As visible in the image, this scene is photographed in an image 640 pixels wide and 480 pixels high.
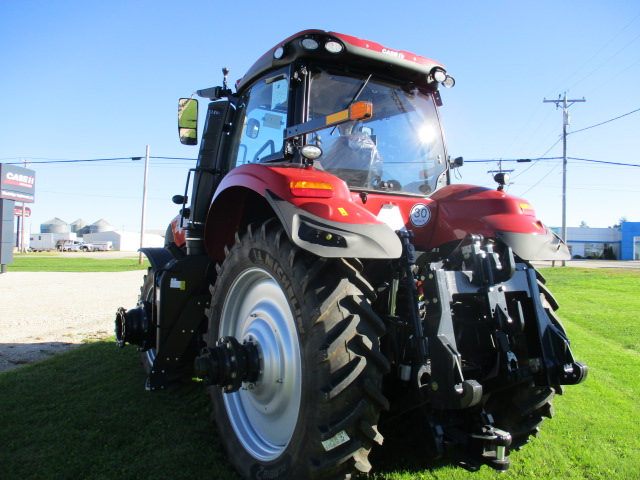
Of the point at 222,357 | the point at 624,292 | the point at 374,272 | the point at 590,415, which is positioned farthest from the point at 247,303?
the point at 624,292

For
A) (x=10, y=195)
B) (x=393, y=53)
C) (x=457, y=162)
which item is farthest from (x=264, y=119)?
(x=10, y=195)

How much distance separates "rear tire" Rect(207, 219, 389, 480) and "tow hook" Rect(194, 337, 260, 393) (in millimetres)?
59

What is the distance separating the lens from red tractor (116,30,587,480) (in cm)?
216

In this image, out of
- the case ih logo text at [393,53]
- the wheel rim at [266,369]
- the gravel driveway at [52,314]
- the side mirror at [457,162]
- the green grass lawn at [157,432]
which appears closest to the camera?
the wheel rim at [266,369]

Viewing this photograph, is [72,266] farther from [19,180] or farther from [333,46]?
[333,46]

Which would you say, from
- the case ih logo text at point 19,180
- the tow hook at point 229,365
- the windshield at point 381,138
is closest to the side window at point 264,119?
the windshield at point 381,138

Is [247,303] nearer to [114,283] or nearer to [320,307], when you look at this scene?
[320,307]

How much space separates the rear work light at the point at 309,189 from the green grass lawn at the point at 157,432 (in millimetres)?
1676

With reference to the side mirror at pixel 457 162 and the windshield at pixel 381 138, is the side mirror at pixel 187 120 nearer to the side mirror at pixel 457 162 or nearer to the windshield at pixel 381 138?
the windshield at pixel 381 138

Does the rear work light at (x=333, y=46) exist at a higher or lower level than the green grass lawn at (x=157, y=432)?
higher

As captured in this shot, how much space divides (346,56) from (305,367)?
209 cm

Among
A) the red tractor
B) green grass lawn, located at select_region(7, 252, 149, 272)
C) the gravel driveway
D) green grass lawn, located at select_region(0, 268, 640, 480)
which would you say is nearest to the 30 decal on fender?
the red tractor

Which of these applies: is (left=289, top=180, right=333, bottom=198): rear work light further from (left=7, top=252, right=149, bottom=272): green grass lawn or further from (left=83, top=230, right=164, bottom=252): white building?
(left=83, top=230, right=164, bottom=252): white building

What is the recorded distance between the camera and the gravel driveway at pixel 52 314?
20.5ft
